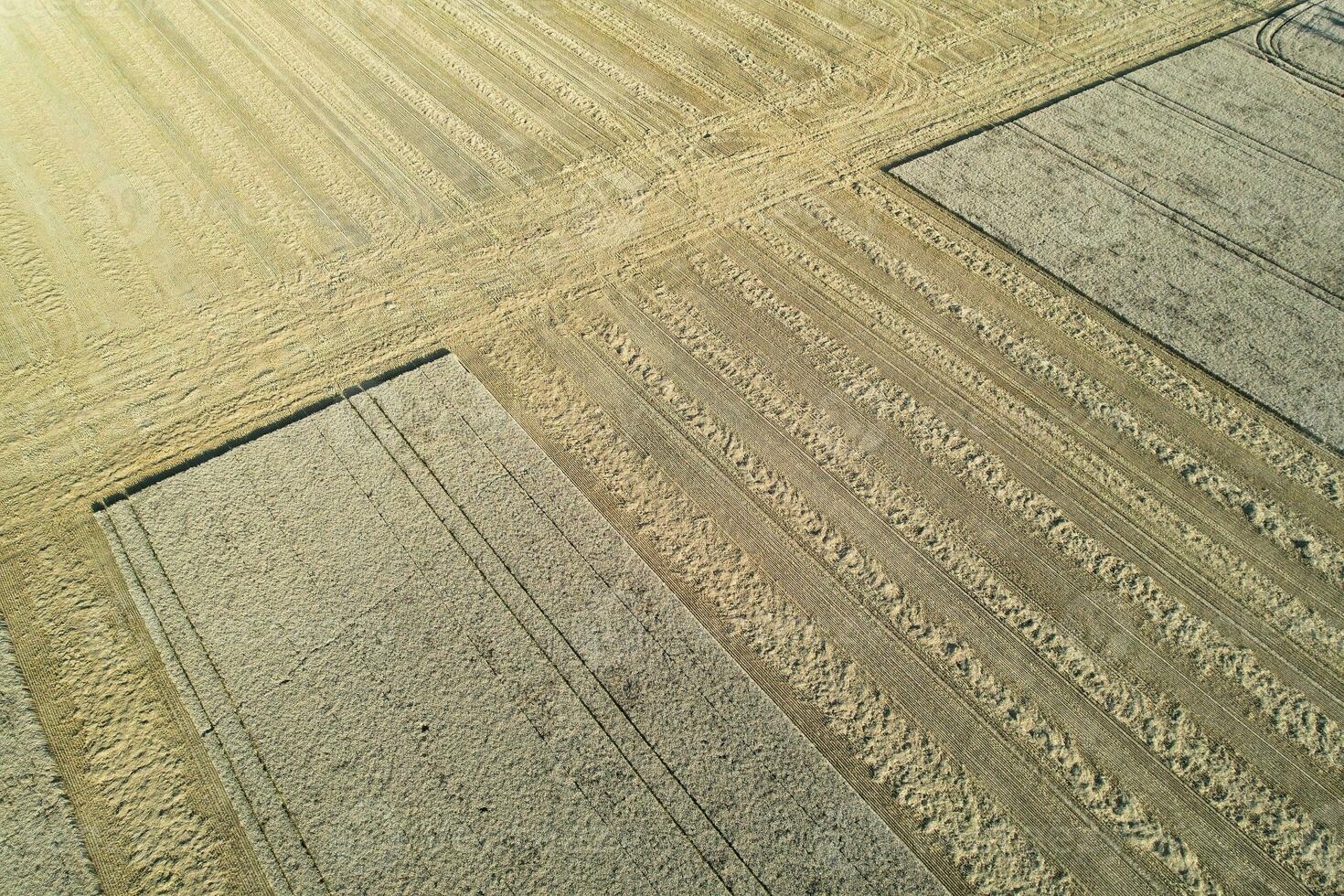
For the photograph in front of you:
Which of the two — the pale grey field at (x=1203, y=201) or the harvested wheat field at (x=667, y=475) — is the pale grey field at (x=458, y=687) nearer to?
the harvested wheat field at (x=667, y=475)

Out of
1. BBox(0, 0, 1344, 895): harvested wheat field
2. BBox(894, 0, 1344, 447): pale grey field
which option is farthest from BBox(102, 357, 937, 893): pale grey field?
BBox(894, 0, 1344, 447): pale grey field

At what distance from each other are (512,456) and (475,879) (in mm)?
3551

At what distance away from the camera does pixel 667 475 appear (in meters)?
7.45

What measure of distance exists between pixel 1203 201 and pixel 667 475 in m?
7.89

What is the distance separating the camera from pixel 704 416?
25.9 feet

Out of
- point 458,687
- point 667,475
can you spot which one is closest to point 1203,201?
point 667,475

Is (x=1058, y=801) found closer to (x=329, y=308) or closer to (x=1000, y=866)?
(x=1000, y=866)

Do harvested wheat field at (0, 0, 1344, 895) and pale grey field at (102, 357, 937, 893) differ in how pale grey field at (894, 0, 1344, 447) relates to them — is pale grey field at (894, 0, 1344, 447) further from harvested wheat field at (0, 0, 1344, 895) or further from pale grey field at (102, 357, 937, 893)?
pale grey field at (102, 357, 937, 893)

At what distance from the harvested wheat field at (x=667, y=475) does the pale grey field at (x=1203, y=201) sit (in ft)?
0.23

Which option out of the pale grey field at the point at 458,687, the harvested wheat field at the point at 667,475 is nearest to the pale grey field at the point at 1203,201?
the harvested wheat field at the point at 667,475

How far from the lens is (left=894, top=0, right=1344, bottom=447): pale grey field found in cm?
855

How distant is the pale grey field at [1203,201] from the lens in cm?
855

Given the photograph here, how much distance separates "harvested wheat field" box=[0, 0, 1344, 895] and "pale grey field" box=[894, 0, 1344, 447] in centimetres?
7

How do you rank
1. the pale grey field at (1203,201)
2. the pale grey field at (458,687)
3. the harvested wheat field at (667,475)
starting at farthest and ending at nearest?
the pale grey field at (1203,201) < the harvested wheat field at (667,475) < the pale grey field at (458,687)
